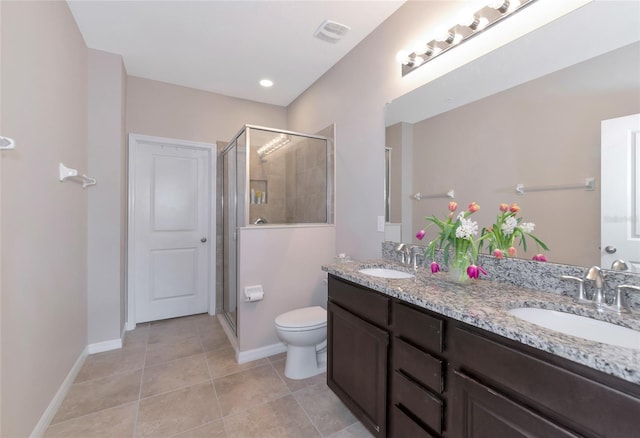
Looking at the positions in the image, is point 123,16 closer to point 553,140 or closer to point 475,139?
point 475,139

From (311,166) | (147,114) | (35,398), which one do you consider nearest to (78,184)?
(147,114)

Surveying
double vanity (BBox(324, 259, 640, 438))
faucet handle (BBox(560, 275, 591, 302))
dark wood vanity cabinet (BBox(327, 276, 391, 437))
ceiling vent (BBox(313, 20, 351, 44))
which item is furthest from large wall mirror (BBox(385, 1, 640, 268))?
ceiling vent (BBox(313, 20, 351, 44))

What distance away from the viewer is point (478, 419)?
A: 0.94m

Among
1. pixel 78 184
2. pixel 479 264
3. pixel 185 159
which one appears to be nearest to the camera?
pixel 479 264

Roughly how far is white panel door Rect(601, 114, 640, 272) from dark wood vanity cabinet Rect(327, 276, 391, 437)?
0.91 m

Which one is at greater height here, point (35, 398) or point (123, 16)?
point (123, 16)

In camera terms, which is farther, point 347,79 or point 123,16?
point 347,79

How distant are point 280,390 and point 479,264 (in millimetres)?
1573

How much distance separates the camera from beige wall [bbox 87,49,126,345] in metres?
2.52

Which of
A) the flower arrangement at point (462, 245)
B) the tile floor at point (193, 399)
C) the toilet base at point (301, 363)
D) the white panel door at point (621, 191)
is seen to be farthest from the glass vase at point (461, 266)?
the toilet base at point (301, 363)

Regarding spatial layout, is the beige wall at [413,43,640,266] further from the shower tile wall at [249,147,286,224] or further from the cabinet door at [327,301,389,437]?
the shower tile wall at [249,147,286,224]

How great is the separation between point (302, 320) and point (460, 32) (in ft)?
6.99

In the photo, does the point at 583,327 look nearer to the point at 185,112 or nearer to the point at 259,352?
the point at 259,352

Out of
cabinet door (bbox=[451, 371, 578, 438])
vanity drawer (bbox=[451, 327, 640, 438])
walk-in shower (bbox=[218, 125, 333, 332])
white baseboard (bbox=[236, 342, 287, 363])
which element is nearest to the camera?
vanity drawer (bbox=[451, 327, 640, 438])
